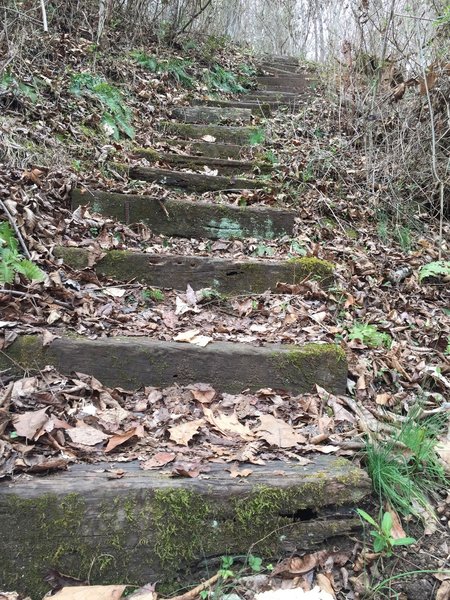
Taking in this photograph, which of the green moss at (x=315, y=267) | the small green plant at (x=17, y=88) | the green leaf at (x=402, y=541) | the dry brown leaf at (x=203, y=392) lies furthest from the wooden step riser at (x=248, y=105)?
the green leaf at (x=402, y=541)

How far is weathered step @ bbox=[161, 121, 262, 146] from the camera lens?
536 centimetres

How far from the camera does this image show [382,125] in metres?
4.83

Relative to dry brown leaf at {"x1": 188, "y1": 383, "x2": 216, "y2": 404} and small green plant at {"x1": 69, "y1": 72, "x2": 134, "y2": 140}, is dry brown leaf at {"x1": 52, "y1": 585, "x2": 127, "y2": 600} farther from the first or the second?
small green plant at {"x1": 69, "y1": 72, "x2": 134, "y2": 140}

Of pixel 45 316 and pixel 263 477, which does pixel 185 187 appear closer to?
pixel 45 316

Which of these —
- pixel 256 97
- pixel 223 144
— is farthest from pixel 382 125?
pixel 256 97

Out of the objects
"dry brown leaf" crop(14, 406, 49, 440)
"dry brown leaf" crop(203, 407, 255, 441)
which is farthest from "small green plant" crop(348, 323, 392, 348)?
"dry brown leaf" crop(14, 406, 49, 440)

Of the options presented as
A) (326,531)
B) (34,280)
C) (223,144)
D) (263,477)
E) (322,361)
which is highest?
Answer: (223,144)

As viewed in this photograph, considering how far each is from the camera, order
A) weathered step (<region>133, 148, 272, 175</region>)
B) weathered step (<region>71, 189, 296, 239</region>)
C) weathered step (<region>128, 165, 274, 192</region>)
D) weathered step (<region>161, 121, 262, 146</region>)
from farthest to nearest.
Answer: weathered step (<region>161, 121, 262, 146</region>) → weathered step (<region>133, 148, 272, 175</region>) → weathered step (<region>128, 165, 274, 192</region>) → weathered step (<region>71, 189, 296, 239</region>)

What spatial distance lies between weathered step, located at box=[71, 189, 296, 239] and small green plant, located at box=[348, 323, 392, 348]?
136 cm

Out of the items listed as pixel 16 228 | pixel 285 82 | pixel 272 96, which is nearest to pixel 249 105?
pixel 272 96

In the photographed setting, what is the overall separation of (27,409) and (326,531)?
1243 mm

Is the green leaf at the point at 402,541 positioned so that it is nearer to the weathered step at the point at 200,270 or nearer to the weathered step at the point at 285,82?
the weathered step at the point at 200,270

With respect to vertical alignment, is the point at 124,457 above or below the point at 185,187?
below

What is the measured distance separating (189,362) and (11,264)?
42.2 inches
